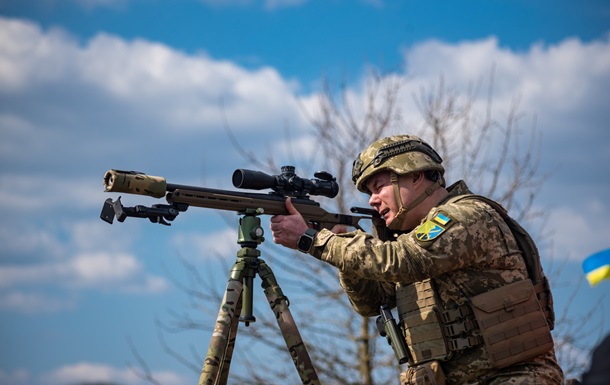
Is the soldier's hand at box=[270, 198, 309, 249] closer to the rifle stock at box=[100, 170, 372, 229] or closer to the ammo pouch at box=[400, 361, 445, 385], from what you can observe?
the rifle stock at box=[100, 170, 372, 229]

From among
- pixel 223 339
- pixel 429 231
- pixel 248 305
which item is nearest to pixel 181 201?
pixel 248 305

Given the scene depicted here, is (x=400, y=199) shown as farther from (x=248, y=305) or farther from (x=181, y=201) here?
(x=181, y=201)

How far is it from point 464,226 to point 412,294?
786 mm

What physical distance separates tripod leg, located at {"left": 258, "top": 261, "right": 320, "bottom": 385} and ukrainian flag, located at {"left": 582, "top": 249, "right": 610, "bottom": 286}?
359 centimetres

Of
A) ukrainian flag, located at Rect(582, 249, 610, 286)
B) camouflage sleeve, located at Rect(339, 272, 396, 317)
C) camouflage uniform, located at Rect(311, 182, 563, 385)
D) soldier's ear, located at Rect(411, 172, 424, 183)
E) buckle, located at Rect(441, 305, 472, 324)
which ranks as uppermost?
soldier's ear, located at Rect(411, 172, 424, 183)

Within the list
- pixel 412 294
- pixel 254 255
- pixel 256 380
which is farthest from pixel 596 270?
pixel 256 380

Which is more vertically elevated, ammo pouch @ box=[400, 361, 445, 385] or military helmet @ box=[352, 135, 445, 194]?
military helmet @ box=[352, 135, 445, 194]

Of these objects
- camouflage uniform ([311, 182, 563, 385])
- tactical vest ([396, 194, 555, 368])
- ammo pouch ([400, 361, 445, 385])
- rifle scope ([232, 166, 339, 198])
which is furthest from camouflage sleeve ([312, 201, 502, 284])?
rifle scope ([232, 166, 339, 198])

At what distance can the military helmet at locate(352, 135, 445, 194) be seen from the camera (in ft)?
22.5

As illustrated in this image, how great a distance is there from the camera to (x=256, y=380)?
59.0 feet

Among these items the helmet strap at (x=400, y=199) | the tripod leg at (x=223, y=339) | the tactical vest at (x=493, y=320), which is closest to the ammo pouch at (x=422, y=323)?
the tactical vest at (x=493, y=320)

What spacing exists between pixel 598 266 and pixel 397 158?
3557 mm

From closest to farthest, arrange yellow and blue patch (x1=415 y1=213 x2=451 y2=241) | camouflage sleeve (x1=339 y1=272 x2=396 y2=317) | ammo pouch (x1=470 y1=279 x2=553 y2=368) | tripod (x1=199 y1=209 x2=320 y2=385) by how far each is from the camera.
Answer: ammo pouch (x1=470 y1=279 x2=553 y2=368), yellow and blue patch (x1=415 y1=213 x2=451 y2=241), tripod (x1=199 y1=209 x2=320 y2=385), camouflage sleeve (x1=339 y1=272 x2=396 y2=317)

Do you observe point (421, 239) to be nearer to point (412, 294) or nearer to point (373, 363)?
point (412, 294)
